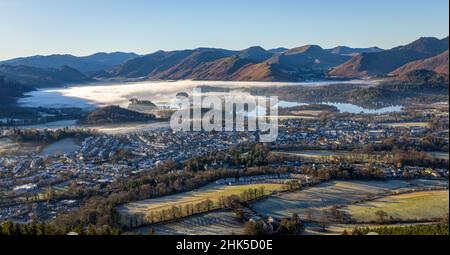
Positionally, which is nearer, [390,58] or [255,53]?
[390,58]

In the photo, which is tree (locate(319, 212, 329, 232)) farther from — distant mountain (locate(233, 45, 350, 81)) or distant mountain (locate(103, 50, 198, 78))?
distant mountain (locate(103, 50, 198, 78))

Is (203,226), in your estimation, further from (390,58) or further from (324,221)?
(390,58)

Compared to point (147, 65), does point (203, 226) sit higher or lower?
lower

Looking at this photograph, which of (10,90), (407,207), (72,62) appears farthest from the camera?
(72,62)

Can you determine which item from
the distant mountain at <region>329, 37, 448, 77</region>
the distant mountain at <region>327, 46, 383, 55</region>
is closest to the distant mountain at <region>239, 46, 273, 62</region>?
the distant mountain at <region>327, 46, 383, 55</region>

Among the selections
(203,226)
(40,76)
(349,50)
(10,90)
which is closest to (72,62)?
(40,76)
